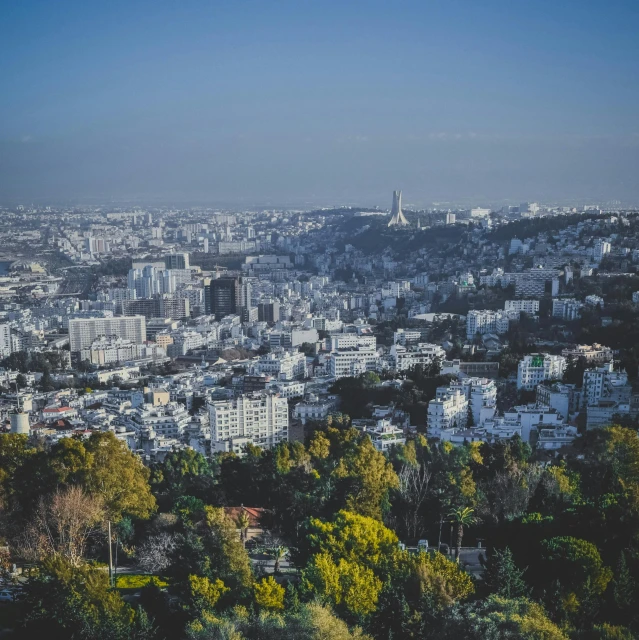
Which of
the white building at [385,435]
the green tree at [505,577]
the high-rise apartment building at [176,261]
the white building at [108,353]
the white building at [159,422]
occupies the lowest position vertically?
the white building at [108,353]

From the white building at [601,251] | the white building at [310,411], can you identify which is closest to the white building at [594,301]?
the white building at [601,251]

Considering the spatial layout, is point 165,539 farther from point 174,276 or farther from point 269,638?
point 174,276

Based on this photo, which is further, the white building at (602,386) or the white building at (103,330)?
the white building at (103,330)

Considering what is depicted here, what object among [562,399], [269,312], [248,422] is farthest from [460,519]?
[269,312]

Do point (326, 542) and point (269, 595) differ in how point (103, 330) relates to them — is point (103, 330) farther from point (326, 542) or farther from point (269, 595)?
point (269, 595)

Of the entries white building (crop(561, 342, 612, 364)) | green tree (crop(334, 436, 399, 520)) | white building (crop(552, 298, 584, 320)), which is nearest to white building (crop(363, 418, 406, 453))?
green tree (crop(334, 436, 399, 520))

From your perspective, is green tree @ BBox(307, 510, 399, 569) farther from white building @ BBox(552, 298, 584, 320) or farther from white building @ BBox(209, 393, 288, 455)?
white building @ BBox(552, 298, 584, 320)

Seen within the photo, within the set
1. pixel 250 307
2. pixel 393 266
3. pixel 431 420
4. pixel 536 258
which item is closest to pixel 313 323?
pixel 250 307

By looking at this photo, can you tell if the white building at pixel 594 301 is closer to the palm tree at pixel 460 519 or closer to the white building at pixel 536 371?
the white building at pixel 536 371
